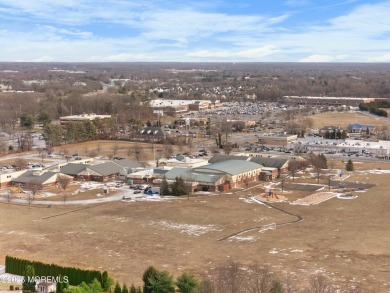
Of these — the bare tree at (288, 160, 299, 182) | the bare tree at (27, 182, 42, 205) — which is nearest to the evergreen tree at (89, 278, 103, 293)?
the bare tree at (27, 182, 42, 205)

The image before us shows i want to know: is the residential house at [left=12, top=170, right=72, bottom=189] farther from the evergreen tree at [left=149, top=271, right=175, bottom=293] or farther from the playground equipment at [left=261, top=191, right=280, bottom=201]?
the evergreen tree at [left=149, top=271, right=175, bottom=293]

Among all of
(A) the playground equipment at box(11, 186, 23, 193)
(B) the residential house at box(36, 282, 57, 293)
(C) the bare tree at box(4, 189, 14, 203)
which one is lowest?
(A) the playground equipment at box(11, 186, 23, 193)

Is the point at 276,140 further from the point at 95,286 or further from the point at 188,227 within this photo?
the point at 95,286

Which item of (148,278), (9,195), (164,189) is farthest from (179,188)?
(148,278)

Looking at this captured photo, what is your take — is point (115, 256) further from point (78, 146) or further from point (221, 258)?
point (78, 146)

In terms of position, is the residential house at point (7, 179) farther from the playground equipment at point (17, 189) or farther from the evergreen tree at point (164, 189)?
the evergreen tree at point (164, 189)

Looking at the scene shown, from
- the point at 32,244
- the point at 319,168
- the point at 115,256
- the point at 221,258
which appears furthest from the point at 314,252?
the point at 319,168
